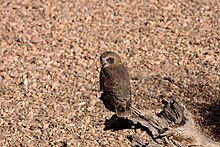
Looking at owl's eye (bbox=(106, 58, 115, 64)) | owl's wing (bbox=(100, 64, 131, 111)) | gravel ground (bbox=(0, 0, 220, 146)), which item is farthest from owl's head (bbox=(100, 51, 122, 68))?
gravel ground (bbox=(0, 0, 220, 146))

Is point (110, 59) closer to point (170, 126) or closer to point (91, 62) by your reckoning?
point (170, 126)

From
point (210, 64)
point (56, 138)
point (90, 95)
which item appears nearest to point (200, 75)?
point (210, 64)

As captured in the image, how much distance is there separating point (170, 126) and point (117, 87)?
0.47 m

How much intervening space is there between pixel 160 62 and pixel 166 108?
6.86 feet

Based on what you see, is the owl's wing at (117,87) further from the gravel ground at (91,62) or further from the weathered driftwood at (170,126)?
the gravel ground at (91,62)

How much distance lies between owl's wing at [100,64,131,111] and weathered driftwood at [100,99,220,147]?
0.13m

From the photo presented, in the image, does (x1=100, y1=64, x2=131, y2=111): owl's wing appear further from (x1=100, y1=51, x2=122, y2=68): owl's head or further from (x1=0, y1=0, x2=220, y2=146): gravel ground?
(x1=0, y1=0, x2=220, y2=146): gravel ground

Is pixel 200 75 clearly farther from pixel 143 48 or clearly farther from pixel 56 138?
pixel 56 138

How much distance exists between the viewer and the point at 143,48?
6762 millimetres

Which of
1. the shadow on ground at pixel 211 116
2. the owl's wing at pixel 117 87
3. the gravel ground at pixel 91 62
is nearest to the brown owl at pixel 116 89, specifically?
the owl's wing at pixel 117 87

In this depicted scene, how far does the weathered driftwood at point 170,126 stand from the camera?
4.41 metres

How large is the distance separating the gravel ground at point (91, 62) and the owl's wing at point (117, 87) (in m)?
1.08

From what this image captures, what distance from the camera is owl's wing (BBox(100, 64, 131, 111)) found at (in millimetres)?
4375

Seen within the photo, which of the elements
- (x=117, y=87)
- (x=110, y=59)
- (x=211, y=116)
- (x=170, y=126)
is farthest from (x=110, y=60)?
(x=211, y=116)
